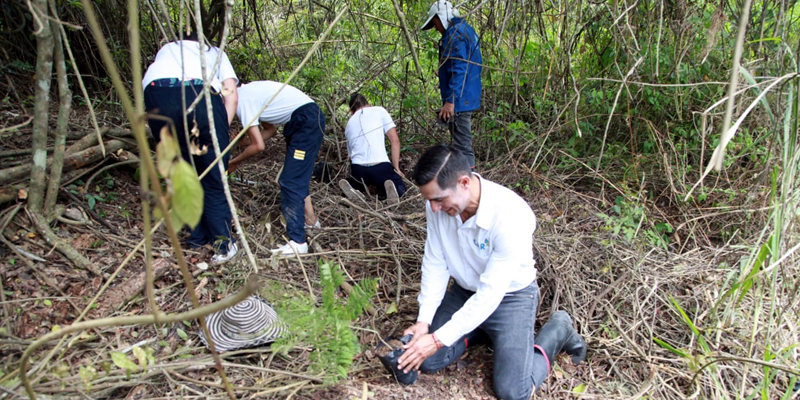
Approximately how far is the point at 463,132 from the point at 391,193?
3.31ft

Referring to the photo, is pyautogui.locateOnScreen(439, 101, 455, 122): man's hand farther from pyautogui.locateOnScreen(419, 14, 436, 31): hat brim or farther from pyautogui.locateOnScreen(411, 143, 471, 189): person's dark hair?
pyautogui.locateOnScreen(411, 143, 471, 189): person's dark hair

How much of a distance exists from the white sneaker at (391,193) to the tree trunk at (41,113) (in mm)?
2571

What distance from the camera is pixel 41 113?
8.74ft

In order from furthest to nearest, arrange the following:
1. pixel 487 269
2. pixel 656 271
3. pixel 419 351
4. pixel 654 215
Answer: pixel 654 215 < pixel 656 271 < pixel 487 269 < pixel 419 351

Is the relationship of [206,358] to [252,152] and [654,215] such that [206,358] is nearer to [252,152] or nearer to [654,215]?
[252,152]

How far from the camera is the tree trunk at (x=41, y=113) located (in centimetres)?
252

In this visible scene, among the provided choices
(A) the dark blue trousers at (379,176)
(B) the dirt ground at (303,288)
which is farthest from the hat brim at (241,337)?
(A) the dark blue trousers at (379,176)

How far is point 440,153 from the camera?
2283 millimetres

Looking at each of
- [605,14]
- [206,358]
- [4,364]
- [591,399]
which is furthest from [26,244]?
[605,14]

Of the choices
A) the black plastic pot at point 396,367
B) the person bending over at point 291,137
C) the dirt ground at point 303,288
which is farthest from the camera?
the person bending over at point 291,137

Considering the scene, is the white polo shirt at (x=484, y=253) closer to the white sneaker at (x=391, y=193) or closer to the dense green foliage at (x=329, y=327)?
the dense green foliage at (x=329, y=327)

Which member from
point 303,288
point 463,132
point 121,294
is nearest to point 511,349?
point 303,288

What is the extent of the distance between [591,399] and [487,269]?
87cm

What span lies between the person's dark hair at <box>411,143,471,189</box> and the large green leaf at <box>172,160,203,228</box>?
1517 millimetres
